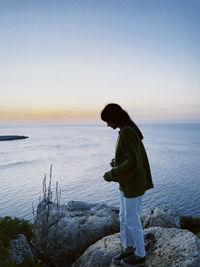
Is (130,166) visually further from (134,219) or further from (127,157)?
(134,219)

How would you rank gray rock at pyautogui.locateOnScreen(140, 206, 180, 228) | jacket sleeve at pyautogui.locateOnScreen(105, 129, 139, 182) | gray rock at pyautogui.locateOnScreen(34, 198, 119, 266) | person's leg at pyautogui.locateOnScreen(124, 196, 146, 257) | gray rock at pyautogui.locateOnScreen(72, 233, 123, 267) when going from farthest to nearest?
gray rock at pyautogui.locateOnScreen(140, 206, 180, 228) < gray rock at pyautogui.locateOnScreen(34, 198, 119, 266) < gray rock at pyautogui.locateOnScreen(72, 233, 123, 267) < person's leg at pyautogui.locateOnScreen(124, 196, 146, 257) < jacket sleeve at pyautogui.locateOnScreen(105, 129, 139, 182)

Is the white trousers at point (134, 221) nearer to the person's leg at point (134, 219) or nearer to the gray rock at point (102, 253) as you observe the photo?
the person's leg at point (134, 219)

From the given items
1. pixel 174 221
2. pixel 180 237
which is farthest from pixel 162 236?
pixel 174 221

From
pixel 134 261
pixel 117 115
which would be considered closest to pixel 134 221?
pixel 134 261

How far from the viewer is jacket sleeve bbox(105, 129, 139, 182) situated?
3.35 metres

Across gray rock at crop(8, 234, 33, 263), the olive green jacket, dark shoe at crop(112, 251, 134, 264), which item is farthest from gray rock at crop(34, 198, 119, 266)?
the olive green jacket

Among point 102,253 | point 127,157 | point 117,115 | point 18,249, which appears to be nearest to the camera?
point 127,157

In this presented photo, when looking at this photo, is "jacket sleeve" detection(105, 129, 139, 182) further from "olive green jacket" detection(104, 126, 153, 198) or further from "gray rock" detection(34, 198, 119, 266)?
"gray rock" detection(34, 198, 119, 266)

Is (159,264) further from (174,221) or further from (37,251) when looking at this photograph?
(174,221)

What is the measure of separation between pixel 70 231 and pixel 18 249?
198 cm

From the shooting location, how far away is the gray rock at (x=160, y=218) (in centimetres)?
625

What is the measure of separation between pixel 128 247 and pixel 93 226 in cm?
236

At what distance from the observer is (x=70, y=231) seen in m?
5.94

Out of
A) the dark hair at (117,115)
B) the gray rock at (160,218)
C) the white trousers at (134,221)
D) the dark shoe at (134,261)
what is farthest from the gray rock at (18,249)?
the gray rock at (160,218)
